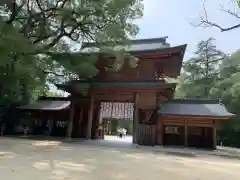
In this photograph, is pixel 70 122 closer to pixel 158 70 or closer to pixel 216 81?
pixel 158 70

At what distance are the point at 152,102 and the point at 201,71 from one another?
21091 millimetres

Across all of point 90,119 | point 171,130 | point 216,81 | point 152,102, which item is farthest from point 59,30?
point 216,81

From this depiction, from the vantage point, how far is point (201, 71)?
37.0m

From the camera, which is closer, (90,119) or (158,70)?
(90,119)

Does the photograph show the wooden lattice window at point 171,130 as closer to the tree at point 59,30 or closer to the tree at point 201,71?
the tree at point 59,30

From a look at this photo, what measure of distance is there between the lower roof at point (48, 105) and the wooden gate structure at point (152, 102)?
1.68 m

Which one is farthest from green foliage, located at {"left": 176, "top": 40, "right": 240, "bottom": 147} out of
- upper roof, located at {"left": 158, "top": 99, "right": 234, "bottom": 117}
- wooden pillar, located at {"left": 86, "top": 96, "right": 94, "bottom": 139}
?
wooden pillar, located at {"left": 86, "top": 96, "right": 94, "bottom": 139}

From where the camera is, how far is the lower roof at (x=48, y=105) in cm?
2141

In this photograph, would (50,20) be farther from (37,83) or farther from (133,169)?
(133,169)

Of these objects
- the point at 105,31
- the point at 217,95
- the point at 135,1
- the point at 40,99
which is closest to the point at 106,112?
the point at 40,99

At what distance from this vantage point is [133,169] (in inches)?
320

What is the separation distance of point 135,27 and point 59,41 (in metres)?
4.98

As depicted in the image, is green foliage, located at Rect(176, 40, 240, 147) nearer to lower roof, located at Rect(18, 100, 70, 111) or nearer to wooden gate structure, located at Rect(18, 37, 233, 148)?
wooden gate structure, located at Rect(18, 37, 233, 148)

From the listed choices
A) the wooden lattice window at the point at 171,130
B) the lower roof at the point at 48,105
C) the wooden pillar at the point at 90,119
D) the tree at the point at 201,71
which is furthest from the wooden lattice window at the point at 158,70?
the tree at the point at 201,71
